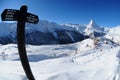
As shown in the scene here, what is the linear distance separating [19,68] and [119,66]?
11.1ft

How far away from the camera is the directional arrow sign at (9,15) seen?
16.1 feet

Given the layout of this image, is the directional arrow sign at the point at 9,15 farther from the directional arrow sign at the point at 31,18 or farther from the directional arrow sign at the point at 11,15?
the directional arrow sign at the point at 31,18

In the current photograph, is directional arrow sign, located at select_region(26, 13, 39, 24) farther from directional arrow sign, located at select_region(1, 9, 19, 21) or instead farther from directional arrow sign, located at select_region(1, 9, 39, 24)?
A: directional arrow sign, located at select_region(1, 9, 19, 21)

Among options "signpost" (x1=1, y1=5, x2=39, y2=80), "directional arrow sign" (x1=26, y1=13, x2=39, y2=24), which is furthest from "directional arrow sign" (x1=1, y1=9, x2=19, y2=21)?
"directional arrow sign" (x1=26, y1=13, x2=39, y2=24)

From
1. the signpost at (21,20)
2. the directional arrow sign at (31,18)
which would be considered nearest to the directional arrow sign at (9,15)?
the signpost at (21,20)

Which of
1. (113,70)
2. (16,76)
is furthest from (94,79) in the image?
(16,76)

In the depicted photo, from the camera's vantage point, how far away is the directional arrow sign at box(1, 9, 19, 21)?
492cm

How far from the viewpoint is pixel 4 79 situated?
20.6ft

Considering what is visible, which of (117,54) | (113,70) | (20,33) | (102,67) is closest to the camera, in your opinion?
(20,33)

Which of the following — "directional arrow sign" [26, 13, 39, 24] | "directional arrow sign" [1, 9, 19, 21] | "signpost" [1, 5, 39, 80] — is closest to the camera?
"directional arrow sign" [1, 9, 19, 21]

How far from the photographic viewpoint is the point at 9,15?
5004 millimetres

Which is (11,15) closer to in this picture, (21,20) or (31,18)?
(21,20)

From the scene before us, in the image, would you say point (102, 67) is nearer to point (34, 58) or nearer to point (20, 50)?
point (20, 50)

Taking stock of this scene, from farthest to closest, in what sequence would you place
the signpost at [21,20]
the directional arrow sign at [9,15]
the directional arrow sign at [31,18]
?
the directional arrow sign at [31,18] < the signpost at [21,20] < the directional arrow sign at [9,15]
